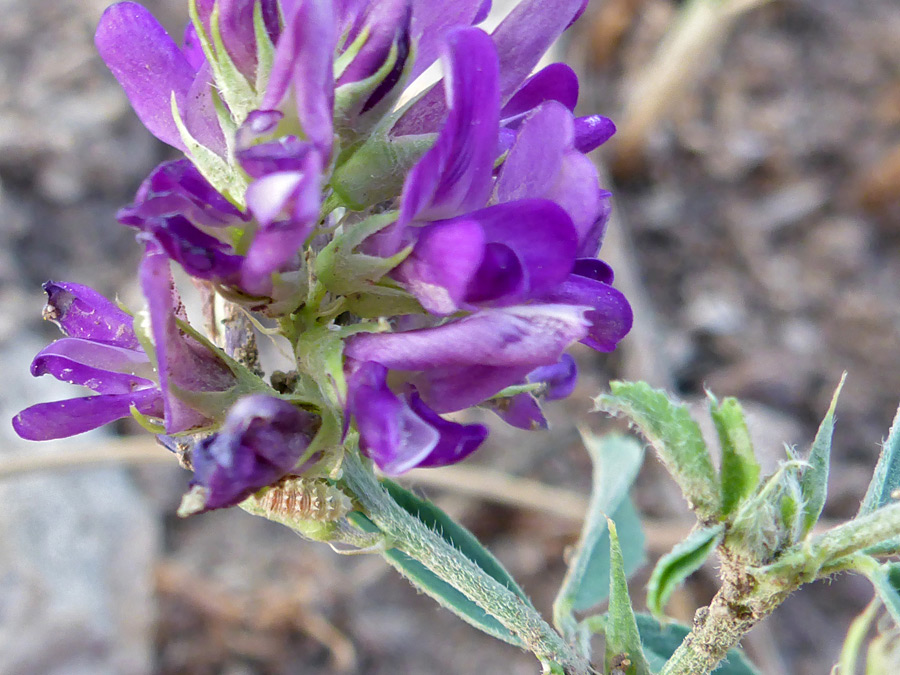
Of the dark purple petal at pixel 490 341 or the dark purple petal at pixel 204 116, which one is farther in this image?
the dark purple petal at pixel 204 116

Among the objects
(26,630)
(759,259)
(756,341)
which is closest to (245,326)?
(26,630)

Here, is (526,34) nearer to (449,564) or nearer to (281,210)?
(281,210)

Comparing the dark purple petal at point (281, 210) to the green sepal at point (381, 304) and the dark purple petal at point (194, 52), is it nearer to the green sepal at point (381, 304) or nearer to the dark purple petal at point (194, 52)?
the green sepal at point (381, 304)

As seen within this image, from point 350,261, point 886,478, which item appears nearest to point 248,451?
point 350,261

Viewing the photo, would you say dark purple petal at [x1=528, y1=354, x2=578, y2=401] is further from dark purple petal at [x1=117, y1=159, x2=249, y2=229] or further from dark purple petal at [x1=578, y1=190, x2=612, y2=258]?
dark purple petal at [x1=117, y1=159, x2=249, y2=229]

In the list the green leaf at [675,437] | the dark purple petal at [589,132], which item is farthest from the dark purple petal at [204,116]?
the green leaf at [675,437]

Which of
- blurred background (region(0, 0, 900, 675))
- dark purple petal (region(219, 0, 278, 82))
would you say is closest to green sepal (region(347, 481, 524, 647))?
dark purple petal (region(219, 0, 278, 82))
